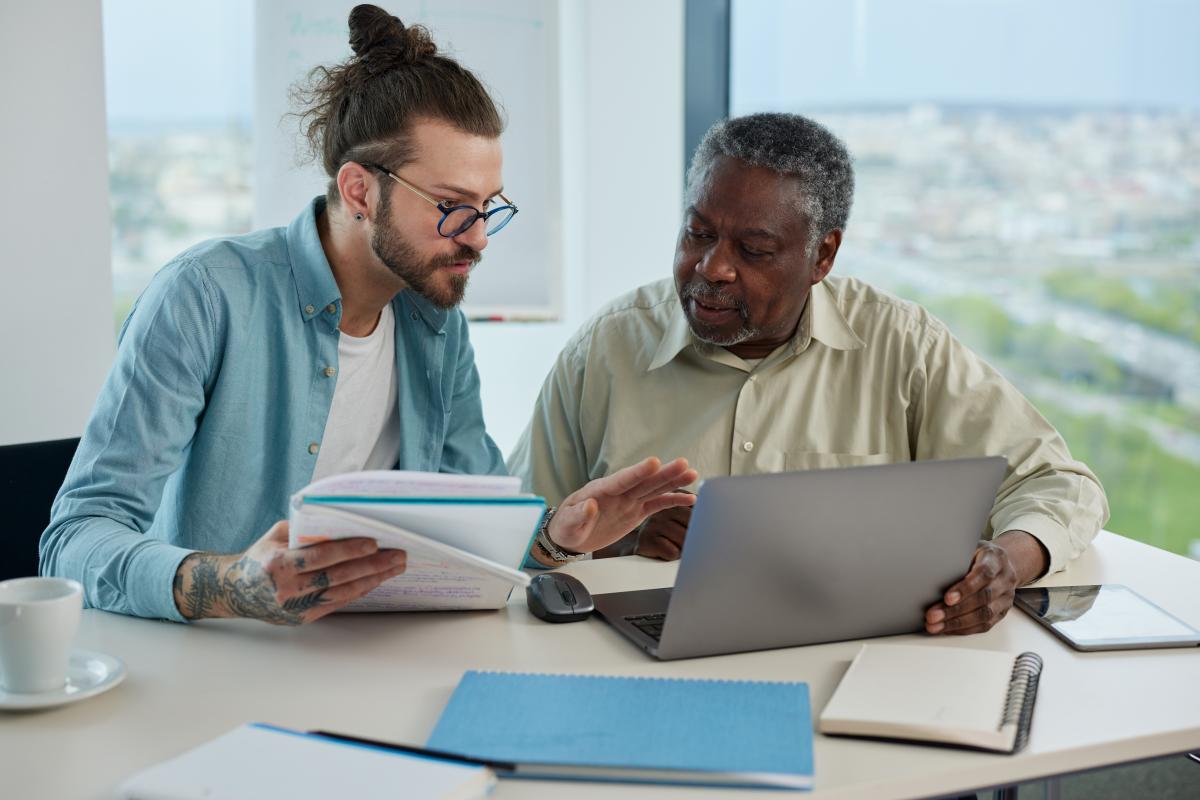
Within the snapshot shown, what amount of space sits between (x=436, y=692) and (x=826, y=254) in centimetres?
124

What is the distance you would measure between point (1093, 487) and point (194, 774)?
4.67 feet

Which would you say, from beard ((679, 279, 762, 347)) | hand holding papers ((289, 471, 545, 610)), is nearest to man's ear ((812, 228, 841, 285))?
beard ((679, 279, 762, 347))

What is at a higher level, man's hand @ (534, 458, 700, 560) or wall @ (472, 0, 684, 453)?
wall @ (472, 0, 684, 453)

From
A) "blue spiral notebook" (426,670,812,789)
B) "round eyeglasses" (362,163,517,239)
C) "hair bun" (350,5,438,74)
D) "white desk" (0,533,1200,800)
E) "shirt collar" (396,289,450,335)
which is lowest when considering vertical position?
"white desk" (0,533,1200,800)

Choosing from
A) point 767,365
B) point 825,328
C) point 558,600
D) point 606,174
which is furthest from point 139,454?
point 606,174

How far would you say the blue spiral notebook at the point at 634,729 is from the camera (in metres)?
1.00

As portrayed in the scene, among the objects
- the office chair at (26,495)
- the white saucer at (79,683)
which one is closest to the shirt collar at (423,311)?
the office chair at (26,495)

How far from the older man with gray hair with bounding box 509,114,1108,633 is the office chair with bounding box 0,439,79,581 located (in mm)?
787

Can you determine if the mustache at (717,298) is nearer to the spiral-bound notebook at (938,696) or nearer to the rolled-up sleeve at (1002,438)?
the rolled-up sleeve at (1002,438)

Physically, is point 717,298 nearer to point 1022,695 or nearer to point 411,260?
point 411,260

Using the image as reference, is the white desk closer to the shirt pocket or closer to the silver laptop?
the silver laptop

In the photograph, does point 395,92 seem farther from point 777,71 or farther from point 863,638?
point 777,71

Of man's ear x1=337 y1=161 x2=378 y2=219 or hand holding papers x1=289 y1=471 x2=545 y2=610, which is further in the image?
man's ear x1=337 y1=161 x2=378 y2=219

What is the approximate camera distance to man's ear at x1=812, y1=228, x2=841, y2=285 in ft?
6.94
